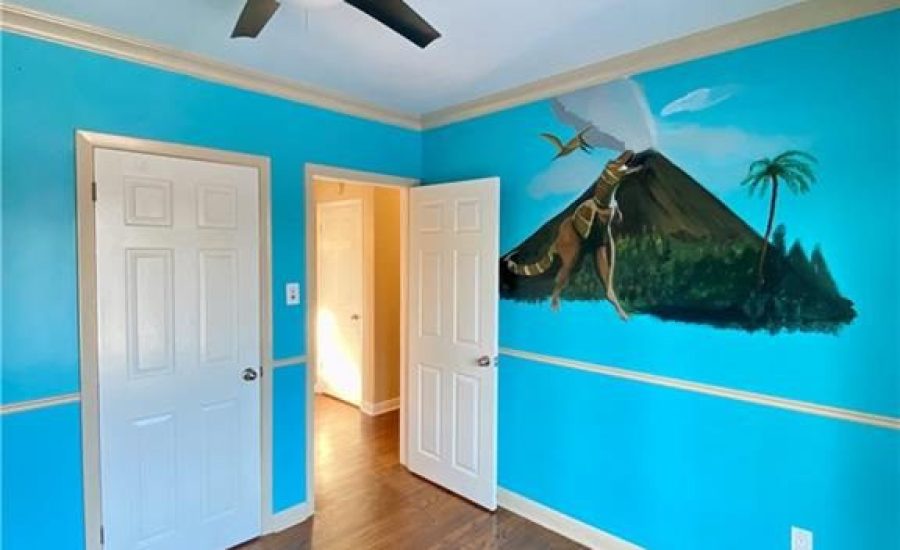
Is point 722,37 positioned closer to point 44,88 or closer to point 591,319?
point 591,319

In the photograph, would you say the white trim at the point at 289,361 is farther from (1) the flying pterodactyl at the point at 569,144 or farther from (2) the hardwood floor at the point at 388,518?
(1) the flying pterodactyl at the point at 569,144

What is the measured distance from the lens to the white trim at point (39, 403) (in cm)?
195

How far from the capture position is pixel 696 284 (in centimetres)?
220

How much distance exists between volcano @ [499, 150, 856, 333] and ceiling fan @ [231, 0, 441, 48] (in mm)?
1295

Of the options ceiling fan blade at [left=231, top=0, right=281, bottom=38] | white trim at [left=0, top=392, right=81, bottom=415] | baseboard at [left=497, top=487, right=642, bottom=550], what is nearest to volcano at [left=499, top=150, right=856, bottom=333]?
baseboard at [left=497, top=487, right=642, bottom=550]

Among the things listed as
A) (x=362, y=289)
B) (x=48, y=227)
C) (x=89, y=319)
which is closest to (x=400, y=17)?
(x=48, y=227)

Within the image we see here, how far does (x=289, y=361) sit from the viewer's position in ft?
9.24

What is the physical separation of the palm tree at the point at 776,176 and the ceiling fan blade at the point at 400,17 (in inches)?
56.9

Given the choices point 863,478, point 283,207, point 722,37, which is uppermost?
point 722,37

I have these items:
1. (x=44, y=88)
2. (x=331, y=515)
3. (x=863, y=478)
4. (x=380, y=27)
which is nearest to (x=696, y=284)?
(x=863, y=478)

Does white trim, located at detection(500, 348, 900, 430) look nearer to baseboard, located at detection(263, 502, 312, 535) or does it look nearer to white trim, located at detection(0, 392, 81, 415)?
baseboard, located at detection(263, 502, 312, 535)

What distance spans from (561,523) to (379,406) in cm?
236

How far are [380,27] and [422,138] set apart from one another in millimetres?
1460

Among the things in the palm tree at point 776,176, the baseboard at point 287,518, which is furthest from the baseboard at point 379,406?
the palm tree at point 776,176
